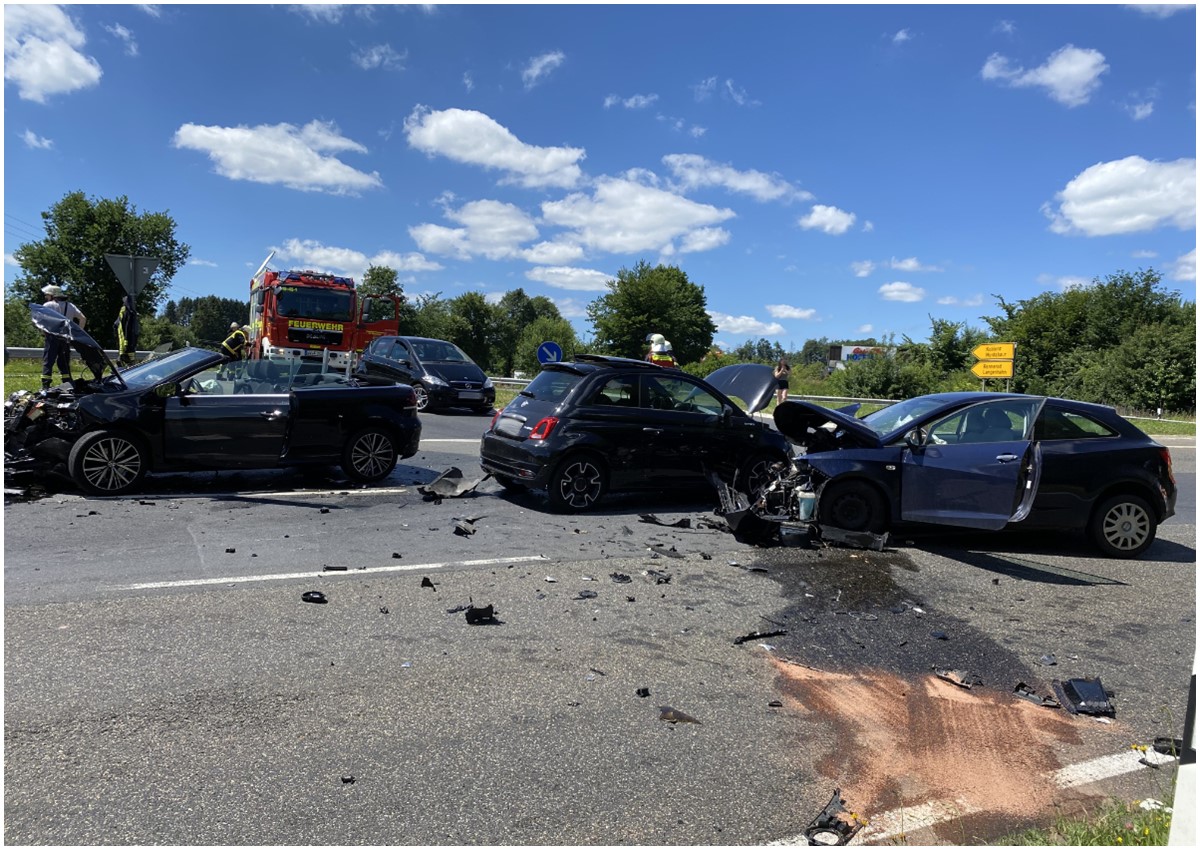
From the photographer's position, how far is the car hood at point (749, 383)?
30.8ft

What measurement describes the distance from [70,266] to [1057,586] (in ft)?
181

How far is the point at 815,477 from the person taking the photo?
7848mm

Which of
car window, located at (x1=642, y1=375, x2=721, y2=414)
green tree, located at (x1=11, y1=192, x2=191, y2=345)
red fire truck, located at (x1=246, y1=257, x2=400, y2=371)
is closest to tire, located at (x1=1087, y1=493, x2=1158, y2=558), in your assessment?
car window, located at (x1=642, y1=375, x2=721, y2=414)

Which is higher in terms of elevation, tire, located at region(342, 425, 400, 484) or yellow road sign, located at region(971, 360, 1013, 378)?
yellow road sign, located at region(971, 360, 1013, 378)

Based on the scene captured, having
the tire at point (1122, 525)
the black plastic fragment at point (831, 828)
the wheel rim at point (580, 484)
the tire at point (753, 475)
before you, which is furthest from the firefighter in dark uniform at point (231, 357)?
the tire at point (1122, 525)

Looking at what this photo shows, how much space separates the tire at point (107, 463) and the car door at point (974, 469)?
7.88 metres

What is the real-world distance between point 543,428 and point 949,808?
5.97m

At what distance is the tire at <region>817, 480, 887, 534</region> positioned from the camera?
7.73 m

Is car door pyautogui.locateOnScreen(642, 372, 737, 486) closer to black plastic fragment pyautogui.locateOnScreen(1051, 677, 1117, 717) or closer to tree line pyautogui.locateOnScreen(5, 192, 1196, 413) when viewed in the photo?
black plastic fragment pyautogui.locateOnScreen(1051, 677, 1117, 717)

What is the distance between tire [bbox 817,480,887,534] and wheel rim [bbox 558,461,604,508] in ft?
7.96

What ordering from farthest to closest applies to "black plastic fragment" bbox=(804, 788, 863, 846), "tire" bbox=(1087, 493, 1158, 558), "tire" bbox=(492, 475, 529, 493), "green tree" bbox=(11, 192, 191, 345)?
"green tree" bbox=(11, 192, 191, 345)
"tire" bbox=(492, 475, 529, 493)
"tire" bbox=(1087, 493, 1158, 558)
"black plastic fragment" bbox=(804, 788, 863, 846)

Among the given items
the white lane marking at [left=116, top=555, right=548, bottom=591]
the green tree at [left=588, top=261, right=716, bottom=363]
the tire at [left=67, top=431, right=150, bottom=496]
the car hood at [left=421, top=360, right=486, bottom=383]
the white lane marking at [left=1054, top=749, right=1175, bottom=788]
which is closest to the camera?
the white lane marking at [left=1054, top=749, right=1175, bottom=788]

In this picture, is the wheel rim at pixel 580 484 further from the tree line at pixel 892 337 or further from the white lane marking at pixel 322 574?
the tree line at pixel 892 337

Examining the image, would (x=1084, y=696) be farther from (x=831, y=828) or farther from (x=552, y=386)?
(x=552, y=386)
